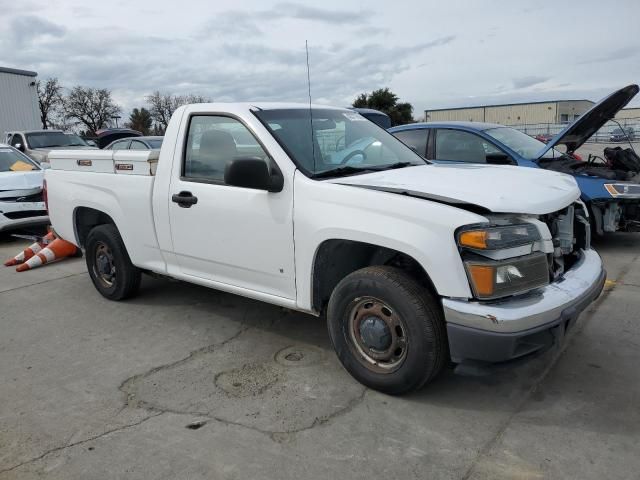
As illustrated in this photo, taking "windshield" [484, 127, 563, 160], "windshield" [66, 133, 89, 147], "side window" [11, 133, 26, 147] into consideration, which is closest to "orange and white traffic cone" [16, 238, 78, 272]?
"windshield" [484, 127, 563, 160]

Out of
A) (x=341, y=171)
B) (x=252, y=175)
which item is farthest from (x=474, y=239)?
(x=252, y=175)

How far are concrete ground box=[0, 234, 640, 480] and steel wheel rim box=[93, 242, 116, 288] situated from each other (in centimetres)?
66

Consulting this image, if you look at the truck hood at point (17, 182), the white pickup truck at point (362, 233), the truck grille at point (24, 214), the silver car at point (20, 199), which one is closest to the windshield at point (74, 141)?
the silver car at point (20, 199)

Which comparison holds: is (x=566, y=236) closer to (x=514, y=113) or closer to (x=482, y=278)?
(x=482, y=278)

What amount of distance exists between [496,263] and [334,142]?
1722mm

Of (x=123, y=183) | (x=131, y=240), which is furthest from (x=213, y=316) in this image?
(x=123, y=183)

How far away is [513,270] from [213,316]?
2.88 metres

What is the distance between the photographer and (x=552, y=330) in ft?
9.89

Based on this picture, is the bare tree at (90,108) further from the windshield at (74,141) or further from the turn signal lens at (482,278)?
the turn signal lens at (482,278)

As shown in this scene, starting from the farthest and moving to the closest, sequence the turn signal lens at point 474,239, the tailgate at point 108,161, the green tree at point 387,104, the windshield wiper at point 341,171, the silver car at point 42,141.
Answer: the green tree at point 387,104 → the silver car at point 42,141 → the tailgate at point 108,161 → the windshield wiper at point 341,171 → the turn signal lens at point 474,239

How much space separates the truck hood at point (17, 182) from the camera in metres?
8.46

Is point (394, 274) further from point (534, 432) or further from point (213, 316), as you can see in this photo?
point (213, 316)

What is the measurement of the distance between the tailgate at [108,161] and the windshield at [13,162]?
4102 millimetres

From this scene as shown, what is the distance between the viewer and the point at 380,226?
3.15 metres
